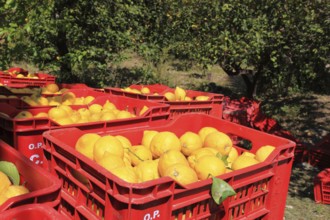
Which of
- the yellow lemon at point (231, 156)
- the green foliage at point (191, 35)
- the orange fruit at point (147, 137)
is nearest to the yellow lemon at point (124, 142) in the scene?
the orange fruit at point (147, 137)

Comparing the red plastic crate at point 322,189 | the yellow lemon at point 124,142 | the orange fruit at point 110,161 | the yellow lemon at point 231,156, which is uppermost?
the orange fruit at point 110,161

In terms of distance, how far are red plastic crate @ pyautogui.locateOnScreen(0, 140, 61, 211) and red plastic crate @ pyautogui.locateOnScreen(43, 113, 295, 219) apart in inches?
11.4

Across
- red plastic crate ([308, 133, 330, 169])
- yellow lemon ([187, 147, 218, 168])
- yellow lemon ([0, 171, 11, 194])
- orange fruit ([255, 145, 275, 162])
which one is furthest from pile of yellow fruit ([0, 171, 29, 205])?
red plastic crate ([308, 133, 330, 169])

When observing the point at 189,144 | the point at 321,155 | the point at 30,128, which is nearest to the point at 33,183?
the point at 30,128

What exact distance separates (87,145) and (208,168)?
837 mm

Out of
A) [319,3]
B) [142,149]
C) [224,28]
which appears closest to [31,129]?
[142,149]

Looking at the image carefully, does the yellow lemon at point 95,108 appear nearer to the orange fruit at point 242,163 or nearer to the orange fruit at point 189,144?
the orange fruit at point 189,144

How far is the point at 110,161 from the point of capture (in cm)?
206

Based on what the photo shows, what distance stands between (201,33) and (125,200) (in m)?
5.73

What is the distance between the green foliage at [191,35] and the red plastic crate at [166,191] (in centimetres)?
231

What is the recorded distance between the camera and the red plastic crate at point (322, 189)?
13.6 feet

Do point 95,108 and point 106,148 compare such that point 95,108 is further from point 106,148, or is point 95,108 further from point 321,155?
point 321,155

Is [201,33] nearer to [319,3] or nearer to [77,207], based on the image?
[319,3]

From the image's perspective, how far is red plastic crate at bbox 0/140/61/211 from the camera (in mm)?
1322
